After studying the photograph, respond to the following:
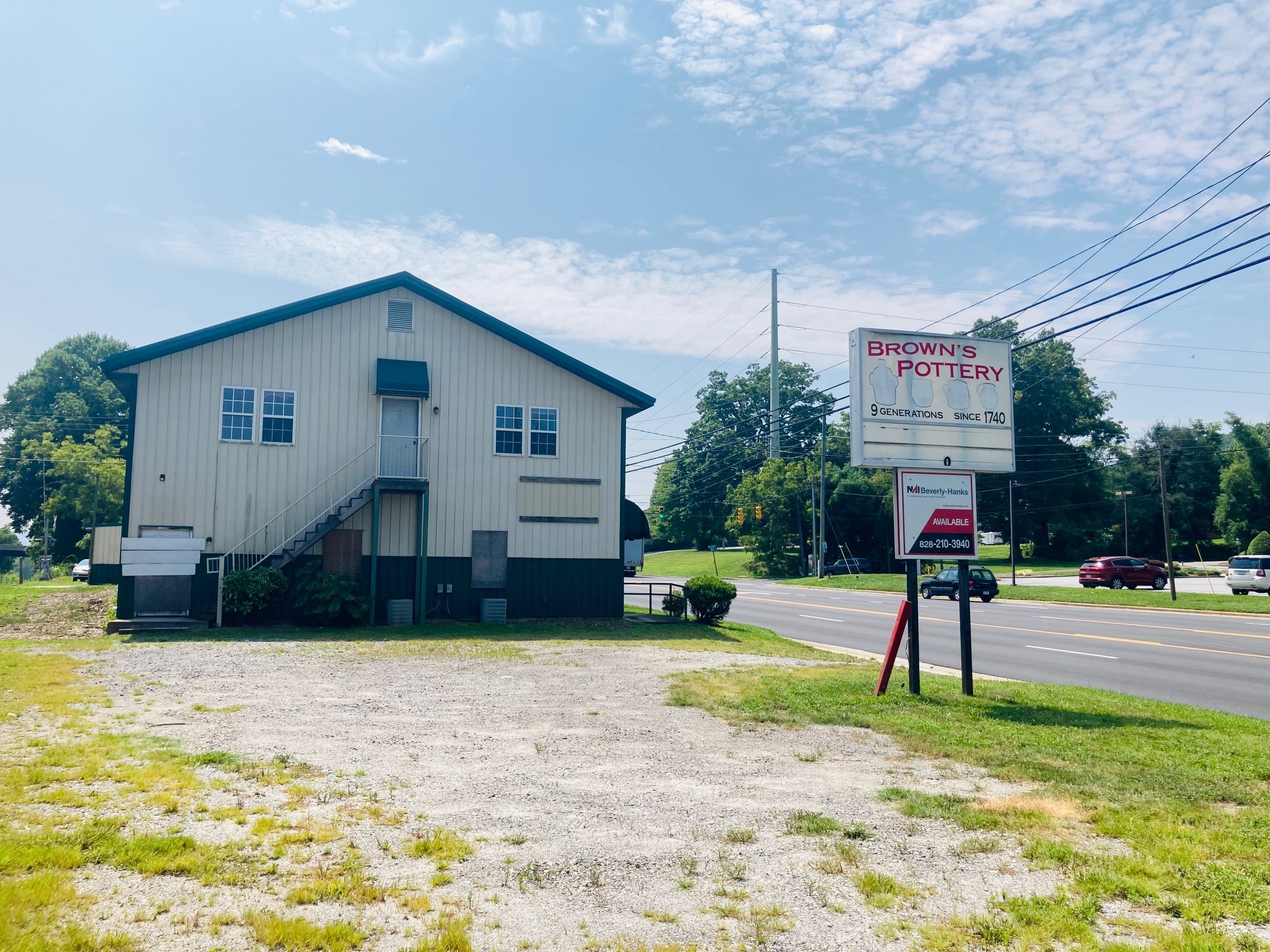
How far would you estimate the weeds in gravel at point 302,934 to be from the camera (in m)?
3.98

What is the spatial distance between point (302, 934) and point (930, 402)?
10.8 m

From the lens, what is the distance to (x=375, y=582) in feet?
71.0

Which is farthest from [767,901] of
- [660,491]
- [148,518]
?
[660,491]

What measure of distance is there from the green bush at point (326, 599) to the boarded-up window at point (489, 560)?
3.00m

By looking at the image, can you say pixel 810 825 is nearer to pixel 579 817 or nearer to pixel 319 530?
pixel 579 817

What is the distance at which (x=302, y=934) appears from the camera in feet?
13.3

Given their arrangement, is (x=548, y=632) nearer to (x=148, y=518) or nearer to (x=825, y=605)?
(x=148, y=518)

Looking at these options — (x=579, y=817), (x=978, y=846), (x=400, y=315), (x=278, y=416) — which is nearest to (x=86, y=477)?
(x=278, y=416)

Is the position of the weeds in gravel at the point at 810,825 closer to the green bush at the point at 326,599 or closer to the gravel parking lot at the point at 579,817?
the gravel parking lot at the point at 579,817

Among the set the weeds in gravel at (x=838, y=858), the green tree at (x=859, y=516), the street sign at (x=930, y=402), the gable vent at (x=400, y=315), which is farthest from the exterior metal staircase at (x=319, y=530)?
the green tree at (x=859, y=516)

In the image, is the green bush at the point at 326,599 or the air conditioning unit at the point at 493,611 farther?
the air conditioning unit at the point at 493,611

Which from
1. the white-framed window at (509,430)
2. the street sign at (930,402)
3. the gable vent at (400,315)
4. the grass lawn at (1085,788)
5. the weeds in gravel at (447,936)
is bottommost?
the grass lawn at (1085,788)

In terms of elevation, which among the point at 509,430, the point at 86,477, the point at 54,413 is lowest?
the point at 509,430

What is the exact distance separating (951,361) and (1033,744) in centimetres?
592
